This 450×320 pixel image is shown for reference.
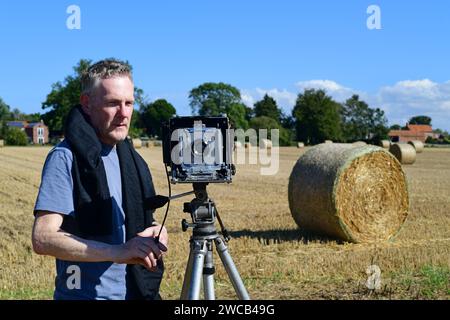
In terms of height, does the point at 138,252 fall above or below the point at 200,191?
below

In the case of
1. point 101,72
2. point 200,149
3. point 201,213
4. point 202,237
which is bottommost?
point 202,237

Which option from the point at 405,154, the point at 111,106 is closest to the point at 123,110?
the point at 111,106

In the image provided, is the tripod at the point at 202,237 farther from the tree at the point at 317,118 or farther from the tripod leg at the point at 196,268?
the tree at the point at 317,118

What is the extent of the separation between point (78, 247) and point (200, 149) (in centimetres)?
69

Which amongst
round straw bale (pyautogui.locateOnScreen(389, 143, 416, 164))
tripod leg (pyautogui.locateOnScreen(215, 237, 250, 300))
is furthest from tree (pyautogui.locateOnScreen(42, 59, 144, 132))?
tripod leg (pyautogui.locateOnScreen(215, 237, 250, 300))

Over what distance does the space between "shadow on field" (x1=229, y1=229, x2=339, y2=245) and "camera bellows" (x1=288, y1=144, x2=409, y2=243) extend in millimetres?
140

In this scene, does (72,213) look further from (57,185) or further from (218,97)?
(218,97)

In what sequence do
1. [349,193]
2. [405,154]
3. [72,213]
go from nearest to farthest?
[72,213] < [349,193] < [405,154]

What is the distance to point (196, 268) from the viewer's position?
2.67 metres

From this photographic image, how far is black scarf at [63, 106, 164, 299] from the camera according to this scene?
8.11ft

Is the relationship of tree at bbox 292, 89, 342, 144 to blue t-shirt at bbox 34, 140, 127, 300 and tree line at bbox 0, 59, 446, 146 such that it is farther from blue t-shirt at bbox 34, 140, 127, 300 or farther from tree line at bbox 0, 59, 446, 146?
blue t-shirt at bbox 34, 140, 127, 300
